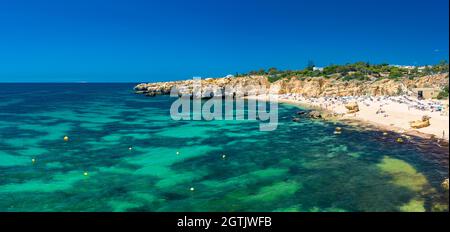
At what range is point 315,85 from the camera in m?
74.7

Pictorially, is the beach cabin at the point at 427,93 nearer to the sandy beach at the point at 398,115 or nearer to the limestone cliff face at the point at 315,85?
the limestone cliff face at the point at 315,85

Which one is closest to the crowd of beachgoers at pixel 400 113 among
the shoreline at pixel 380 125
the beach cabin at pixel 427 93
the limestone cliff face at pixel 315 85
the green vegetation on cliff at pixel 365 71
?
the shoreline at pixel 380 125

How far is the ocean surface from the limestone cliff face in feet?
96.9

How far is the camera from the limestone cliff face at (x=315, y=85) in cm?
6128

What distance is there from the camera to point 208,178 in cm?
1927

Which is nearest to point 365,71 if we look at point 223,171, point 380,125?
point 380,125

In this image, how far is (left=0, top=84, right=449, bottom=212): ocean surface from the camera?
616 inches

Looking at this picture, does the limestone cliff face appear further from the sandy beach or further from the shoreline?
the shoreline

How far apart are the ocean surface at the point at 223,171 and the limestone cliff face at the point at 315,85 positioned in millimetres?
29549

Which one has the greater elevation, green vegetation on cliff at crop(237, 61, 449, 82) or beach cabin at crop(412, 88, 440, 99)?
green vegetation on cliff at crop(237, 61, 449, 82)

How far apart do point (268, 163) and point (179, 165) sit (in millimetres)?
5442

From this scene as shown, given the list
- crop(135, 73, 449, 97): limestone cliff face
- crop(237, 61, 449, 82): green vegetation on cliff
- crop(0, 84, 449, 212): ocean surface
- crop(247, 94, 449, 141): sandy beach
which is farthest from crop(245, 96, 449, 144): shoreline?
crop(237, 61, 449, 82): green vegetation on cliff

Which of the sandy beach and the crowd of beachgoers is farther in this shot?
the crowd of beachgoers

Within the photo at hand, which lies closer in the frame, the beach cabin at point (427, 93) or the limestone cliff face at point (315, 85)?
the beach cabin at point (427, 93)
